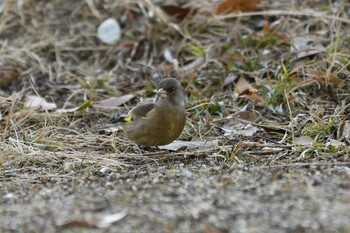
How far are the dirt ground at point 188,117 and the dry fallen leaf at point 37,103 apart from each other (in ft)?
0.08

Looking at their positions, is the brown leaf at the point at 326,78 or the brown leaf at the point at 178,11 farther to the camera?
the brown leaf at the point at 178,11

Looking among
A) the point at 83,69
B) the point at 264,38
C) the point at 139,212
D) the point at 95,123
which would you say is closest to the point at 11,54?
the point at 83,69

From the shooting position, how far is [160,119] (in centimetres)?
539

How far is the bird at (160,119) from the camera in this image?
5363 mm

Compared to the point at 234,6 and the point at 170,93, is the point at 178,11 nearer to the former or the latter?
the point at 234,6

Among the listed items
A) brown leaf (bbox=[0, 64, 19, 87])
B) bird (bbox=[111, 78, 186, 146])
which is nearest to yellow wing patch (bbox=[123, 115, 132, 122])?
bird (bbox=[111, 78, 186, 146])

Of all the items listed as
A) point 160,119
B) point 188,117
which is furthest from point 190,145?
point 188,117

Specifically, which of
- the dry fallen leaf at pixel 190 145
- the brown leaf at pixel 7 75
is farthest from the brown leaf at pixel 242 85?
the brown leaf at pixel 7 75

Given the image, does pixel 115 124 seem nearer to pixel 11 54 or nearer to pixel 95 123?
pixel 95 123

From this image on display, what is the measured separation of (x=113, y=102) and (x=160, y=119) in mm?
1251

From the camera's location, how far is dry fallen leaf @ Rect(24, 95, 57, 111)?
6.33m

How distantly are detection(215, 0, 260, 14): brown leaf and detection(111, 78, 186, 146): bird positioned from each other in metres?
2.32

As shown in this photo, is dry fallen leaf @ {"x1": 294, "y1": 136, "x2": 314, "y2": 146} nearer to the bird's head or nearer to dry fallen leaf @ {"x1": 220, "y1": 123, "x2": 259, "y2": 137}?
dry fallen leaf @ {"x1": 220, "y1": 123, "x2": 259, "y2": 137}

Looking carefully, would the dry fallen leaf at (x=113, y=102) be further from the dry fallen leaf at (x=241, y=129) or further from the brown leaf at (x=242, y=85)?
the dry fallen leaf at (x=241, y=129)
